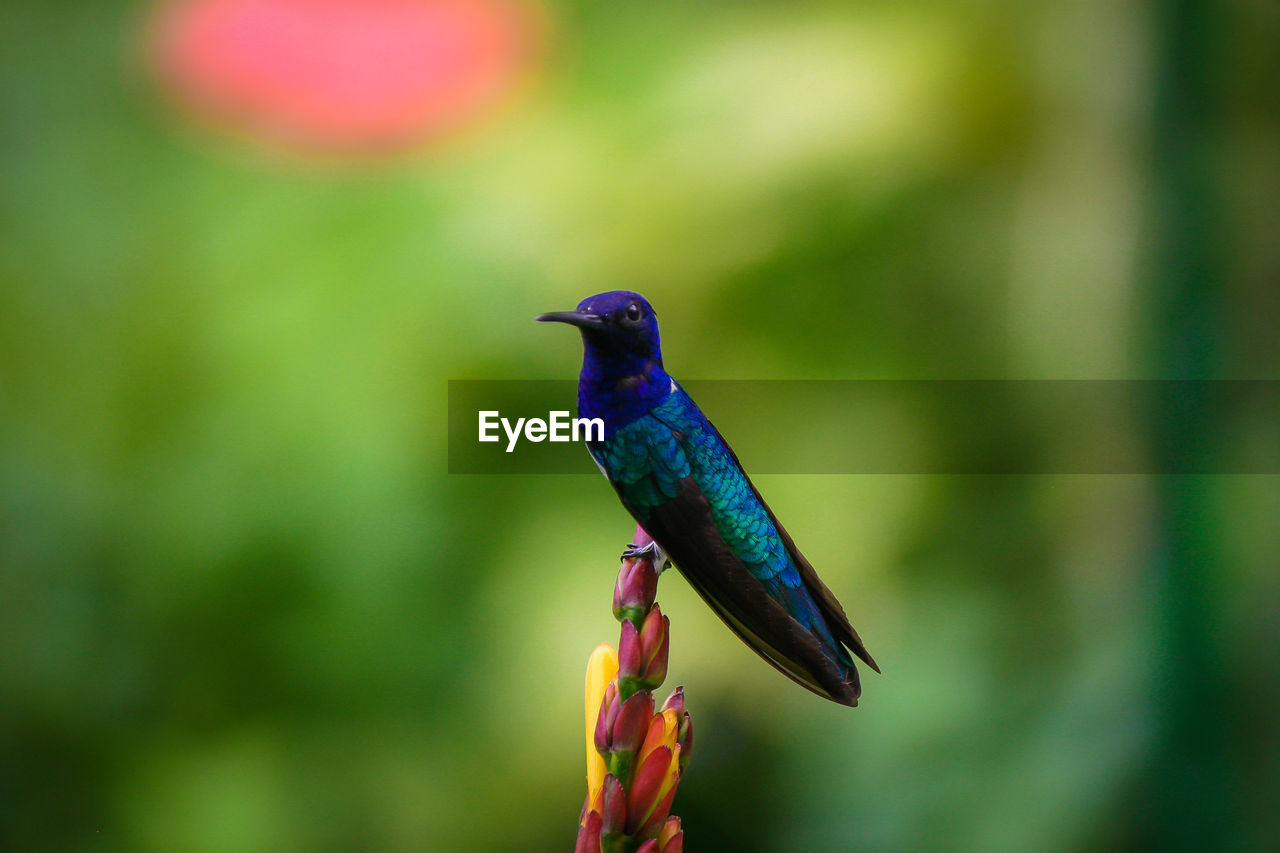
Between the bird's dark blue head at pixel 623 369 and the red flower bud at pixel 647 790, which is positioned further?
the bird's dark blue head at pixel 623 369

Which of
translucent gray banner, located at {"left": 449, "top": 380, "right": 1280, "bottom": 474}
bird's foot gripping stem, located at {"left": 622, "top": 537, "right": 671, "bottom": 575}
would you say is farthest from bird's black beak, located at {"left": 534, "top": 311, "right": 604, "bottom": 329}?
translucent gray banner, located at {"left": 449, "top": 380, "right": 1280, "bottom": 474}

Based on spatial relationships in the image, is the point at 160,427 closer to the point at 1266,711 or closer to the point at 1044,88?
the point at 1044,88

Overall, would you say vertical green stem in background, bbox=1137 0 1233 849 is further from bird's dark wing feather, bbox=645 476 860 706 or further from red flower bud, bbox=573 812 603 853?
red flower bud, bbox=573 812 603 853

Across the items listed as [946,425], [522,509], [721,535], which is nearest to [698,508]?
[721,535]

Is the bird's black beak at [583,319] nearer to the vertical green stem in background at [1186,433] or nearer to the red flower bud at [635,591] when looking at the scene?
the red flower bud at [635,591]
